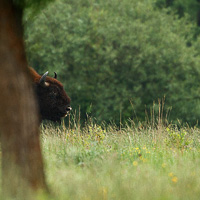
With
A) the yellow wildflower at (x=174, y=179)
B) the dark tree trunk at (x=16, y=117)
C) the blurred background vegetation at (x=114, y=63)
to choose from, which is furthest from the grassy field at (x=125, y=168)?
the blurred background vegetation at (x=114, y=63)

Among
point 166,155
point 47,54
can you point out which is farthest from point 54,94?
point 47,54

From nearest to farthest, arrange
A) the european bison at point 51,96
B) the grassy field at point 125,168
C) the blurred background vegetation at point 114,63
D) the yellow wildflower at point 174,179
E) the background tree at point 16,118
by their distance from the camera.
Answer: the grassy field at point 125,168 < the background tree at point 16,118 < the yellow wildflower at point 174,179 < the european bison at point 51,96 < the blurred background vegetation at point 114,63

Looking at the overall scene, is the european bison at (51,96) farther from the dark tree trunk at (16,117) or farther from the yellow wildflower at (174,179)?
the yellow wildflower at (174,179)

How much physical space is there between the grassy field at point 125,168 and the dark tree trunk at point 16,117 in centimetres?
38

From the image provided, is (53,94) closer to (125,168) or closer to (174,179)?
(125,168)

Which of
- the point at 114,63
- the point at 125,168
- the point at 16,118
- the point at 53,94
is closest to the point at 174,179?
the point at 125,168

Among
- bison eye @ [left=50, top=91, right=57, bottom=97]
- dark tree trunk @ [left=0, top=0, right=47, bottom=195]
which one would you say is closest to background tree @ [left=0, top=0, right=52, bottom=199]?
dark tree trunk @ [left=0, top=0, right=47, bottom=195]

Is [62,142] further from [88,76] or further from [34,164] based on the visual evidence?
[88,76]

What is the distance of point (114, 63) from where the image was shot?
26.3 meters

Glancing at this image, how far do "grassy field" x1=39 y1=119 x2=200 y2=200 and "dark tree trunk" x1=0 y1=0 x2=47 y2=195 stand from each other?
0.38m

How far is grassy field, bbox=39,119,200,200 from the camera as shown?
5.25 meters

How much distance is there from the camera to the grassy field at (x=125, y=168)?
5.25m

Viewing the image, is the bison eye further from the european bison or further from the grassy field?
the grassy field

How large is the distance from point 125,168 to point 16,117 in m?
1.96
